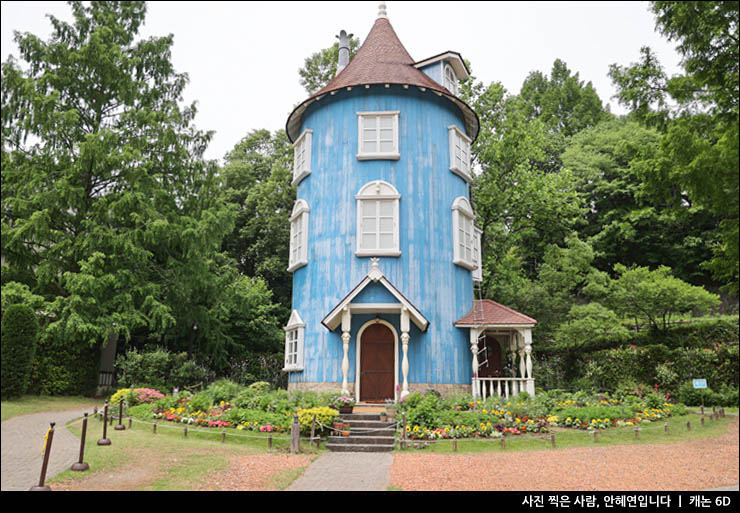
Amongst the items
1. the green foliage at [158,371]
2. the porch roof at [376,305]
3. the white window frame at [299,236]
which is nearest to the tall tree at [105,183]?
the green foliage at [158,371]

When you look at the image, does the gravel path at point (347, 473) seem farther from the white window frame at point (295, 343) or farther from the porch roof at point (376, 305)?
the white window frame at point (295, 343)

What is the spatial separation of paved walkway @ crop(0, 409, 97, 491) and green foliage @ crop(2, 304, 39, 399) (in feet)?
7.89

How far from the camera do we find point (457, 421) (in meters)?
13.2

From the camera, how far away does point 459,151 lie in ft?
67.1

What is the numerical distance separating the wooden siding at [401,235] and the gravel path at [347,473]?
6.12 meters

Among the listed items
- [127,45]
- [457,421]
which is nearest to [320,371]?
[457,421]

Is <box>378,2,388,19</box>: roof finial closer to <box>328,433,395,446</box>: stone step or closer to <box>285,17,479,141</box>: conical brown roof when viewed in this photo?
<box>285,17,479,141</box>: conical brown roof

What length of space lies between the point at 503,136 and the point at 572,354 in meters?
11.2

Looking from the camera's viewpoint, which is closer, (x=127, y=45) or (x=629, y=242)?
(x=127, y=45)

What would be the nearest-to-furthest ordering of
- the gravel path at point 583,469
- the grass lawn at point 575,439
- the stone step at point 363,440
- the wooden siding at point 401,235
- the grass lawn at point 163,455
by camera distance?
the gravel path at point 583,469 → the grass lawn at point 163,455 → the grass lawn at point 575,439 → the stone step at point 363,440 → the wooden siding at point 401,235

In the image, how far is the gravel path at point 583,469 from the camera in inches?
320

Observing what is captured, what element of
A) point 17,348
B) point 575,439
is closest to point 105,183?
point 17,348

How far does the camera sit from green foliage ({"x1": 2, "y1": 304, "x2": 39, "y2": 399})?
56.0ft
